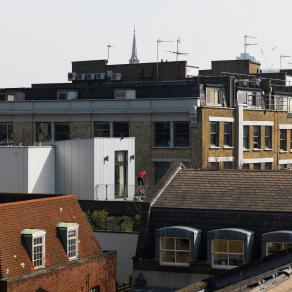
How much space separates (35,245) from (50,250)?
1.20 metres

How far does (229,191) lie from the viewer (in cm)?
4078

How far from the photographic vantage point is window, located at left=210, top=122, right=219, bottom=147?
74.4 m

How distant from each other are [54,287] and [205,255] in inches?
254

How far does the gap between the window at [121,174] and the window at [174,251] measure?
25700 mm

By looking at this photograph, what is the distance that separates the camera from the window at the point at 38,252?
124 ft

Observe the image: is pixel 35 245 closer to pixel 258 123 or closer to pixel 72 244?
pixel 72 244

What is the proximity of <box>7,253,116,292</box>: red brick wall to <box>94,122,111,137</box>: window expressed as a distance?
3367 cm

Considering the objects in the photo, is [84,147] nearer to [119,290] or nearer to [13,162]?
[13,162]

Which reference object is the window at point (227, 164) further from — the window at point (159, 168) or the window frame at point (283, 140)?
the window frame at point (283, 140)

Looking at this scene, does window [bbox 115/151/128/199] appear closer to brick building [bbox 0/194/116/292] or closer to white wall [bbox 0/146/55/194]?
white wall [bbox 0/146/55/194]

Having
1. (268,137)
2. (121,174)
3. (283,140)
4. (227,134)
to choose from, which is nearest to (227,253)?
(121,174)

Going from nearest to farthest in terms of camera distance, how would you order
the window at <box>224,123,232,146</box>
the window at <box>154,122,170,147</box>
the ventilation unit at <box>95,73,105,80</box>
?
the window at <box>154,122,170,147</box> → the window at <box>224,123,232,146</box> → the ventilation unit at <box>95,73,105,80</box>

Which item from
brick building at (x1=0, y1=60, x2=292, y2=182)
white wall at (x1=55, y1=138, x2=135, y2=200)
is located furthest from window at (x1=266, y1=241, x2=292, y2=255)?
brick building at (x1=0, y1=60, x2=292, y2=182)

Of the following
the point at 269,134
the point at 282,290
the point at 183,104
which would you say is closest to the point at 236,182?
the point at 282,290
